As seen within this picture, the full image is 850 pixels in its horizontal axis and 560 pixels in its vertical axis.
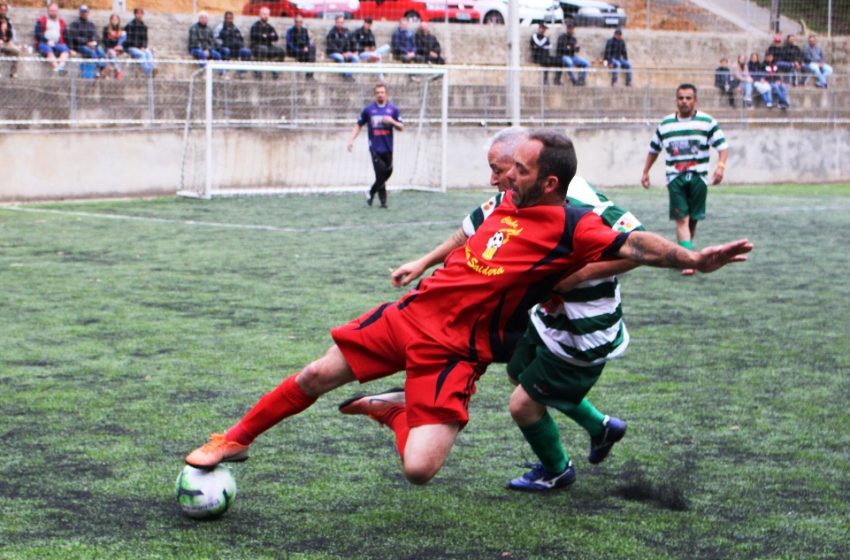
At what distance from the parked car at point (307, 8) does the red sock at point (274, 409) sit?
909 inches

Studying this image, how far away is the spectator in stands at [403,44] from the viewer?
2458 cm

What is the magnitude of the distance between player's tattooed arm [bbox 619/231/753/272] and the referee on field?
14.2m

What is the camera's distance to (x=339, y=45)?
24.0 meters

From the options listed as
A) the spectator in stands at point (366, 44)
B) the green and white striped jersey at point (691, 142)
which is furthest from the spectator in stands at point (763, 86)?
the green and white striped jersey at point (691, 142)

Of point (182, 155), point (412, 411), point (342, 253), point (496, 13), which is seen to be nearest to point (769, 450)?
point (412, 411)

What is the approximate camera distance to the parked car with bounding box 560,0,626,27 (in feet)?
101

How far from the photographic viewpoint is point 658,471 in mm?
4840

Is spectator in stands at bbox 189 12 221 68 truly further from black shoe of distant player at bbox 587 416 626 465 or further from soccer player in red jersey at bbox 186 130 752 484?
soccer player in red jersey at bbox 186 130 752 484

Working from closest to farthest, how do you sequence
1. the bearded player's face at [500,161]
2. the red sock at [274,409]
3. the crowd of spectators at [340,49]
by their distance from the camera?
the red sock at [274,409] → the bearded player's face at [500,161] → the crowd of spectators at [340,49]

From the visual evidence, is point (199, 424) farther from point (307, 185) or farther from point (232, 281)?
point (307, 185)

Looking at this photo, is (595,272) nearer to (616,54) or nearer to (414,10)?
(414,10)

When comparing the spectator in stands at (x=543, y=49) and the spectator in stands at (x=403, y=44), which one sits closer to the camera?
the spectator in stands at (x=403, y=44)

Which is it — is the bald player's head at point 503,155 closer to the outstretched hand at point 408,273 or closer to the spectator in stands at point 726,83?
the outstretched hand at point 408,273

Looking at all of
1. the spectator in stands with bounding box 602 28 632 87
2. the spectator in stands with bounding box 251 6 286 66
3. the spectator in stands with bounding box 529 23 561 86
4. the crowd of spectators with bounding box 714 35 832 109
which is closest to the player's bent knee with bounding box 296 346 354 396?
the spectator in stands with bounding box 251 6 286 66
